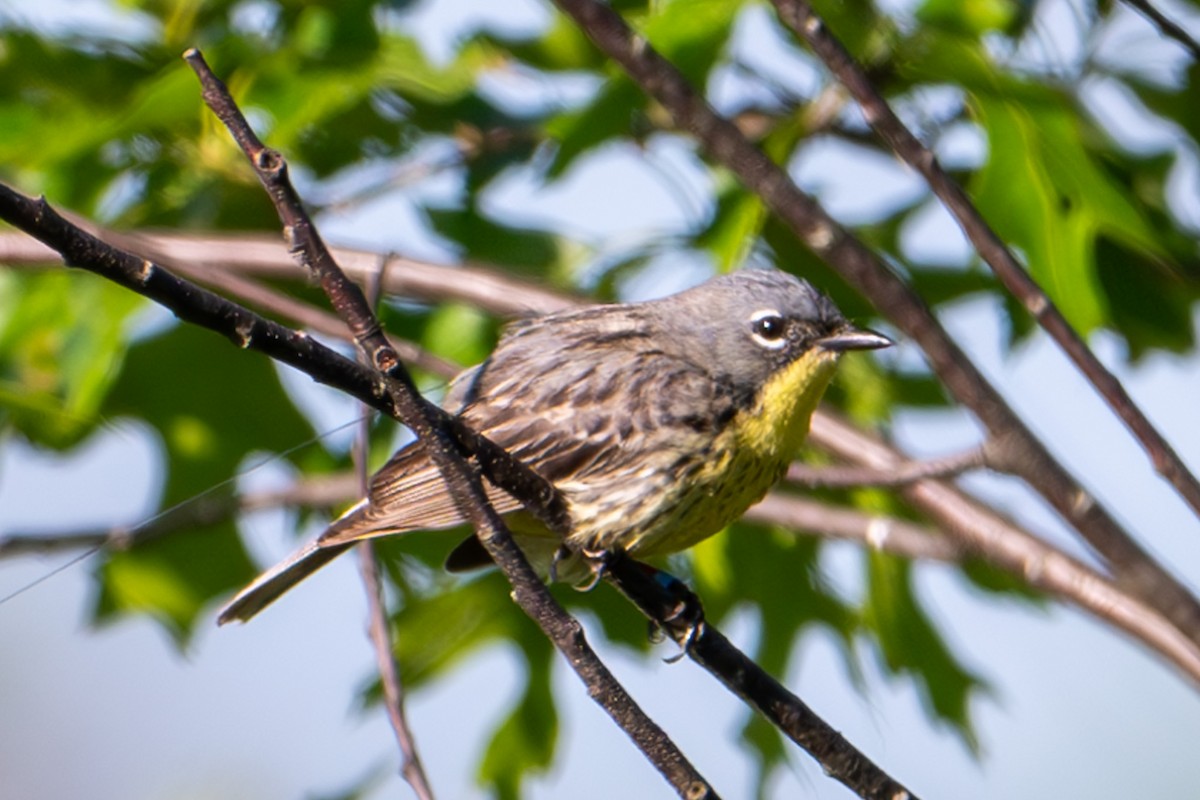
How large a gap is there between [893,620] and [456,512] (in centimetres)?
158

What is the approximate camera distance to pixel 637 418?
4086 millimetres

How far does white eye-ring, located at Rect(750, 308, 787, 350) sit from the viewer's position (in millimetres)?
4391

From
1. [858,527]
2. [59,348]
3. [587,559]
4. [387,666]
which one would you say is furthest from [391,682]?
[59,348]

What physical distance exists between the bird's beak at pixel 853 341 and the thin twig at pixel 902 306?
76 cm

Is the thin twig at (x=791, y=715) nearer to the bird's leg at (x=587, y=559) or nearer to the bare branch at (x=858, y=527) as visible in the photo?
the bird's leg at (x=587, y=559)

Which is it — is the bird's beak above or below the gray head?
below

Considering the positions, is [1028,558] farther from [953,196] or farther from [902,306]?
[953,196]

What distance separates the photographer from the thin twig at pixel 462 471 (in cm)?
239

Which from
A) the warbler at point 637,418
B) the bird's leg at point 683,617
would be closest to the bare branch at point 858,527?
the warbler at point 637,418

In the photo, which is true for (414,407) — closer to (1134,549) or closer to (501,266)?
(1134,549)

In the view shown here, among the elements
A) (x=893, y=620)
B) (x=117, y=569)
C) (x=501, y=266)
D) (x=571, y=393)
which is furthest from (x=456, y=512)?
(x=117, y=569)

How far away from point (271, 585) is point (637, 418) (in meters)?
1.06

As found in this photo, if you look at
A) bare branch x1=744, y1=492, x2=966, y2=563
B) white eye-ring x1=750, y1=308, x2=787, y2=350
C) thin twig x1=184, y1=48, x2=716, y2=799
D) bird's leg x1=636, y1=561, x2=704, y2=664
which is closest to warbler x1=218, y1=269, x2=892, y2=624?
white eye-ring x1=750, y1=308, x2=787, y2=350

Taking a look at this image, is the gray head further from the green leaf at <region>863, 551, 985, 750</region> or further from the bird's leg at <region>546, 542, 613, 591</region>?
the green leaf at <region>863, 551, 985, 750</region>
